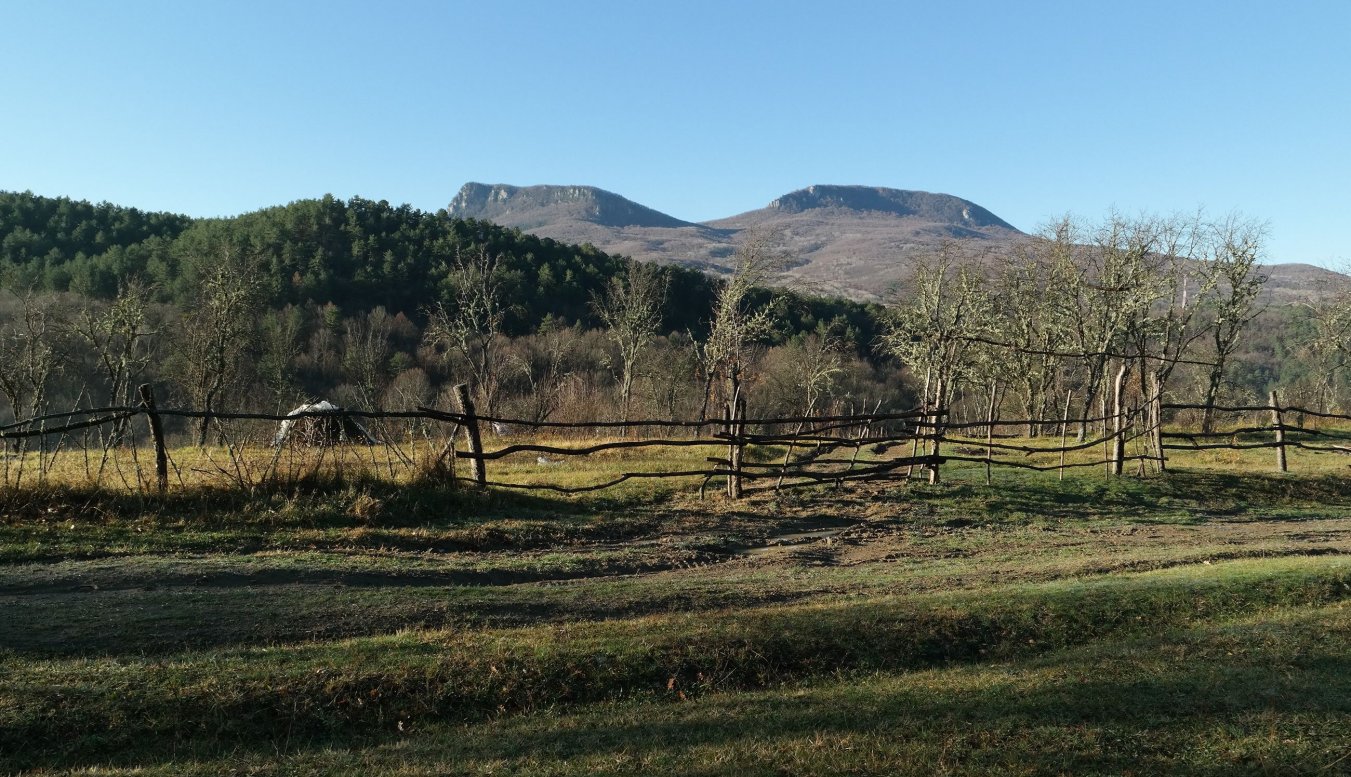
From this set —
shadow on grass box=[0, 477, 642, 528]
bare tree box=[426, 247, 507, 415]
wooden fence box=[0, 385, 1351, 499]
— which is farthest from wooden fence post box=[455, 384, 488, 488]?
bare tree box=[426, 247, 507, 415]

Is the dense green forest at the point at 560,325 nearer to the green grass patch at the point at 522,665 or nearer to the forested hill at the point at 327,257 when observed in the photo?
the forested hill at the point at 327,257

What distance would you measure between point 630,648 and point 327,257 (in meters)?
76.0

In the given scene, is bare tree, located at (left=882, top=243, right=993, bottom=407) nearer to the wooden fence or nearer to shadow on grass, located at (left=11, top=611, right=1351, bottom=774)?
the wooden fence

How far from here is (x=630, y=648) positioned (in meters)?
5.88

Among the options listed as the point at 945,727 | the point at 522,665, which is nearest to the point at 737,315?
the point at 522,665

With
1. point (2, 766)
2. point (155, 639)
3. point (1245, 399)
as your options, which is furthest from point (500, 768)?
point (1245, 399)

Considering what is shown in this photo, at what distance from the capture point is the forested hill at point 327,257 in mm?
66625

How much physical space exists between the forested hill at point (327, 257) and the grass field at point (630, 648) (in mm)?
57581

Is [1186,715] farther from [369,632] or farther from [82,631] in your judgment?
[82,631]

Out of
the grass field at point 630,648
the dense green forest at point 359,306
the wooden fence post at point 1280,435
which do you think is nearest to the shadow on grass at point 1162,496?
the wooden fence post at point 1280,435

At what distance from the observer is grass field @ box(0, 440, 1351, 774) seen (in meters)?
4.40

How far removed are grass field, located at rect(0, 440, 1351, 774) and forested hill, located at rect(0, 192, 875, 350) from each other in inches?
2267

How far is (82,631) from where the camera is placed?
242 inches

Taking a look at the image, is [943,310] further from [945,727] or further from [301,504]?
[945,727]
